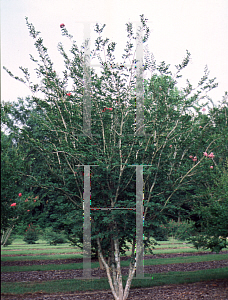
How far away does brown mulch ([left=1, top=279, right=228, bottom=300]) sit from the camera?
14.3 feet

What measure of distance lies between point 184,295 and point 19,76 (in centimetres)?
399

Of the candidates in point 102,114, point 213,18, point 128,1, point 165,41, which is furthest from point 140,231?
point 213,18

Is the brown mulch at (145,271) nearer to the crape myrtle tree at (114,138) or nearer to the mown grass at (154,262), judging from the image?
the mown grass at (154,262)

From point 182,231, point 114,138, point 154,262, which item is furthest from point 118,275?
point 182,231

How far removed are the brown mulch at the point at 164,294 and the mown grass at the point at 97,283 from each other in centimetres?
12

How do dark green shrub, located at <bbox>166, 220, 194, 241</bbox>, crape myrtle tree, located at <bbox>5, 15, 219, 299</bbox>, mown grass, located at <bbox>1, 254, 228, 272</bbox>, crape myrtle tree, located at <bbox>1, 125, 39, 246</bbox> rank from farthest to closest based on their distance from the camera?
dark green shrub, located at <bbox>166, 220, 194, 241</bbox> → mown grass, located at <bbox>1, 254, 228, 272</bbox> → crape myrtle tree, located at <bbox>5, 15, 219, 299</bbox> → crape myrtle tree, located at <bbox>1, 125, 39, 246</bbox>

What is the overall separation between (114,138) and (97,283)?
103 inches

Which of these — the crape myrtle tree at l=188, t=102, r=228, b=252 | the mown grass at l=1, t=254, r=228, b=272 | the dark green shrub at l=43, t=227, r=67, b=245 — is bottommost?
the mown grass at l=1, t=254, r=228, b=272

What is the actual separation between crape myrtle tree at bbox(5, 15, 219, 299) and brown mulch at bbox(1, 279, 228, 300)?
0.34 m

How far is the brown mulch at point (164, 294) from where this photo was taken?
4359 millimetres

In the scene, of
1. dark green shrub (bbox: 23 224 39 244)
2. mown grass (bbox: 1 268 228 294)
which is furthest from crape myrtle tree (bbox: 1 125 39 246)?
dark green shrub (bbox: 23 224 39 244)

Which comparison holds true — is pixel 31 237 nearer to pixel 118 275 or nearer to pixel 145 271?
pixel 145 271

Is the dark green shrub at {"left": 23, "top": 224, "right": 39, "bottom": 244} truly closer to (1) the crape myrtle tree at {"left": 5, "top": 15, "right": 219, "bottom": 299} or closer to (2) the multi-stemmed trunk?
(1) the crape myrtle tree at {"left": 5, "top": 15, "right": 219, "bottom": 299}

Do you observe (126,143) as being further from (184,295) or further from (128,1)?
(184,295)
